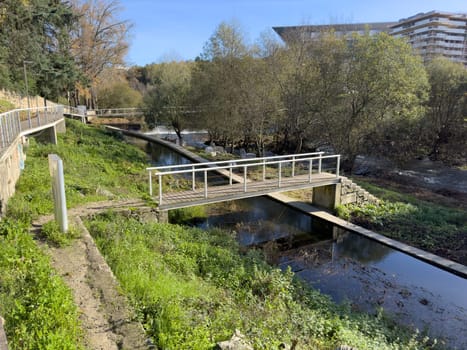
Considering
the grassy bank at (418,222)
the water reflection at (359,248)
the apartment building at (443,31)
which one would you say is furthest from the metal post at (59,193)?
the apartment building at (443,31)

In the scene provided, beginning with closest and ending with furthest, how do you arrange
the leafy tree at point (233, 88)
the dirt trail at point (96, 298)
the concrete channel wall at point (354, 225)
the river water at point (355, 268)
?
1. the dirt trail at point (96, 298)
2. the river water at point (355, 268)
3. the concrete channel wall at point (354, 225)
4. the leafy tree at point (233, 88)

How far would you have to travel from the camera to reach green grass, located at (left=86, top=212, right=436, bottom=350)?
12.6 feet

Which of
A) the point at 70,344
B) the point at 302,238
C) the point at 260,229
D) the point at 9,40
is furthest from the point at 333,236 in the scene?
the point at 9,40

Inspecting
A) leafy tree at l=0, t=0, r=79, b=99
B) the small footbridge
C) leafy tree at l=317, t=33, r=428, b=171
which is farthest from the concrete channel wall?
leafy tree at l=0, t=0, r=79, b=99

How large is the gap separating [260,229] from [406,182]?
1057 centimetres

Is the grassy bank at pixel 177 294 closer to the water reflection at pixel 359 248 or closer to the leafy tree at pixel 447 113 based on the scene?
the water reflection at pixel 359 248

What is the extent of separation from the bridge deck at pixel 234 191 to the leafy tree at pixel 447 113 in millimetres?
14826

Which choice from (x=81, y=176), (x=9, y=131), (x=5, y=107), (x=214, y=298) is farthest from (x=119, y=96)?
(x=214, y=298)

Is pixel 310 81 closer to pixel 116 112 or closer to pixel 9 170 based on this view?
pixel 9 170

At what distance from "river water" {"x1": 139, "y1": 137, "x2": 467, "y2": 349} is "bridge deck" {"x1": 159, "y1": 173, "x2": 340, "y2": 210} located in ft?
3.43

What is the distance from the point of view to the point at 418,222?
9992mm

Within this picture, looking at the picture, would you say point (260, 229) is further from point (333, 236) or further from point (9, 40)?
point (9, 40)

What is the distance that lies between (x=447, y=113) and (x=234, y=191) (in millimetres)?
20984

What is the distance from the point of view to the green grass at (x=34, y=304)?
10.0 ft
